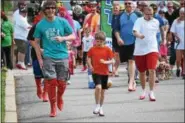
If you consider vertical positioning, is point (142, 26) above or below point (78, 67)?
above

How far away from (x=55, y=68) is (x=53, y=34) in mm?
593

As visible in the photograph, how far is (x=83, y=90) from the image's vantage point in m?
13.0

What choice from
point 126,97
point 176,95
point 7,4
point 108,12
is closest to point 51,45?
point 108,12

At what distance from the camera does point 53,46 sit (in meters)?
8.88

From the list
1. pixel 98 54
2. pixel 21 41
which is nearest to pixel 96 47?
pixel 98 54

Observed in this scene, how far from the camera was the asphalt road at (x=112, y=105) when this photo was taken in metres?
9.88

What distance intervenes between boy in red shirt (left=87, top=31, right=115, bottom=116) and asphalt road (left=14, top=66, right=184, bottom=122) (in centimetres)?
44

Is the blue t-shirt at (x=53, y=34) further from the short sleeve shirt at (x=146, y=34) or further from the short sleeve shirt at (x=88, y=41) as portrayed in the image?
the short sleeve shirt at (x=88, y=41)

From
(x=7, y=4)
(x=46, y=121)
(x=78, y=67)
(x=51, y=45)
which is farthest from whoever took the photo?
(x=7, y=4)

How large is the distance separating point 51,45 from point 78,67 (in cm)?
951

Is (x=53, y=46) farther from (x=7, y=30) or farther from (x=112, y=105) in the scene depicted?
(x=7, y=30)

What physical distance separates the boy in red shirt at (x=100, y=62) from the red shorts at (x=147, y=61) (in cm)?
136

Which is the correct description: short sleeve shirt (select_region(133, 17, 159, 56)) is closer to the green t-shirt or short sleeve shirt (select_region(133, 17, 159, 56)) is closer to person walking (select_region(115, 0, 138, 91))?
person walking (select_region(115, 0, 138, 91))

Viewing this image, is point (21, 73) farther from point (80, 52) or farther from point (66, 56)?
point (66, 56)
